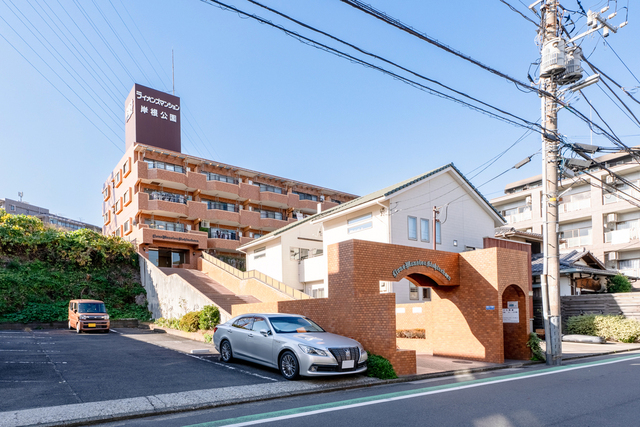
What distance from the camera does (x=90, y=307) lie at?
898 inches

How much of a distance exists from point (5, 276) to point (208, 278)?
38.8ft

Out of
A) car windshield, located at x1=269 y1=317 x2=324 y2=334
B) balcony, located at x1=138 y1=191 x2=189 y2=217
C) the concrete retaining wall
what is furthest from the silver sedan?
balcony, located at x1=138 y1=191 x2=189 y2=217

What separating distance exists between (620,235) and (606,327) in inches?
756

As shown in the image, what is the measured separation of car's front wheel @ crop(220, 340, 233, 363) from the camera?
12.7m

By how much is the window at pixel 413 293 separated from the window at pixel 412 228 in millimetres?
2533

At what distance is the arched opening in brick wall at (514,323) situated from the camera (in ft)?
49.9

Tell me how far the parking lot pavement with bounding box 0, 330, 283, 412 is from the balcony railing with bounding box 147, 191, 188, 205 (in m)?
22.4

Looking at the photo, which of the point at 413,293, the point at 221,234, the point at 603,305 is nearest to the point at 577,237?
the point at 603,305

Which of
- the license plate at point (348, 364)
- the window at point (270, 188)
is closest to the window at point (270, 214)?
the window at point (270, 188)

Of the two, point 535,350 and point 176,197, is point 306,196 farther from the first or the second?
point 535,350

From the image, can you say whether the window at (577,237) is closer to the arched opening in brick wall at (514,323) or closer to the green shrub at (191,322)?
the arched opening in brick wall at (514,323)

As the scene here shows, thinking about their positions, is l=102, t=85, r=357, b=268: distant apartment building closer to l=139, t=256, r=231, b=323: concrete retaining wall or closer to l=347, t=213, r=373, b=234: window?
l=139, t=256, r=231, b=323: concrete retaining wall

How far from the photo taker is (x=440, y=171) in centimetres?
2641

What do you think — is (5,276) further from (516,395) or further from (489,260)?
(516,395)
